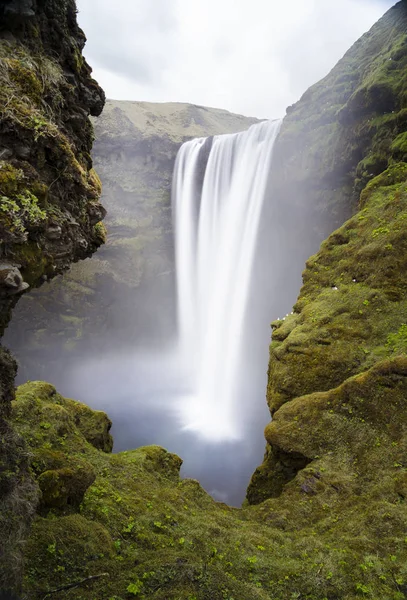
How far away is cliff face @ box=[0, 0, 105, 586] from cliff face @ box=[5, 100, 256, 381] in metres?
29.0

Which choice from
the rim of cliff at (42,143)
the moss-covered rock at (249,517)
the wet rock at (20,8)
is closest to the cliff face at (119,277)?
the moss-covered rock at (249,517)

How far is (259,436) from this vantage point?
21.5 meters

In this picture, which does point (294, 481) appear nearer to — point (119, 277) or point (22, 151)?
point (22, 151)

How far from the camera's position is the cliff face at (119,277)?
110 feet

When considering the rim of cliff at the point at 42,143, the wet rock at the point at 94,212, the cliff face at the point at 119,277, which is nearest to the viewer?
the rim of cliff at the point at 42,143

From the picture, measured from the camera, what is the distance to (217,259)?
31391 millimetres

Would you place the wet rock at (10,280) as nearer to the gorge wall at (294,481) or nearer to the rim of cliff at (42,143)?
A: the rim of cliff at (42,143)

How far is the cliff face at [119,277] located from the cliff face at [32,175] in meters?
29.0

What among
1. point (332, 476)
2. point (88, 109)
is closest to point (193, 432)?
point (332, 476)

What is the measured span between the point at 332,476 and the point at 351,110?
20.7 meters

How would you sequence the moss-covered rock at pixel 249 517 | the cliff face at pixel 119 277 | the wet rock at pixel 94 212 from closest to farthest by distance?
1. the moss-covered rock at pixel 249 517
2. the wet rock at pixel 94 212
3. the cliff face at pixel 119 277

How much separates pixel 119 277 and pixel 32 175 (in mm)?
32606

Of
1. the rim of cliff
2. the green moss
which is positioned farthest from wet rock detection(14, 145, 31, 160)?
the green moss

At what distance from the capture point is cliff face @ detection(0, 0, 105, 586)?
4281 millimetres
